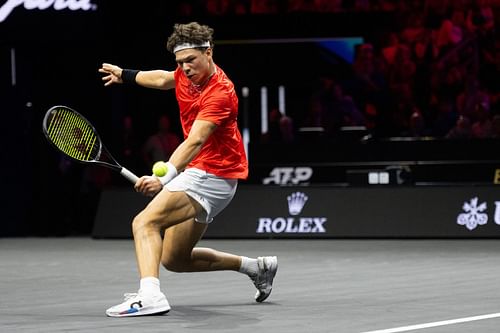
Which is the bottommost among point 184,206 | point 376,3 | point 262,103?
point 184,206

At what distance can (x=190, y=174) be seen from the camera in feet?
28.6

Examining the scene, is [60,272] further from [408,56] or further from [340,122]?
[408,56]

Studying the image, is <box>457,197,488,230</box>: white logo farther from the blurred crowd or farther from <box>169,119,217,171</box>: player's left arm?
<box>169,119,217,171</box>: player's left arm

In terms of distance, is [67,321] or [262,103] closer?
[67,321]

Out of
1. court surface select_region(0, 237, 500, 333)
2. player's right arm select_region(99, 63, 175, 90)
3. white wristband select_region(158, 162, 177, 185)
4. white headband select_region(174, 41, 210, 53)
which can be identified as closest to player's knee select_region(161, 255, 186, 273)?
court surface select_region(0, 237, 500, 333)

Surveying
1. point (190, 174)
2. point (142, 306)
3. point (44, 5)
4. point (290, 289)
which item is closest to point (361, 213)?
point (44, 5)

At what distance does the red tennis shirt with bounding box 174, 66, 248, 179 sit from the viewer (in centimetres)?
861

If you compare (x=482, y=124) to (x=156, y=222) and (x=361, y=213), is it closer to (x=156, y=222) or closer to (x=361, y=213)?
(x=361, y=213)

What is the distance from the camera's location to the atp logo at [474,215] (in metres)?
15.9

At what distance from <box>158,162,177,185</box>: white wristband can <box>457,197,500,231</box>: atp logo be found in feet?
27.8

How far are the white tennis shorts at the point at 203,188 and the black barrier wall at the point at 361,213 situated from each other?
7704 mm

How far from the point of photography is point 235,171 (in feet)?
28.9

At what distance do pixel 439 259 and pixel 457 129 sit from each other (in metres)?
5.00

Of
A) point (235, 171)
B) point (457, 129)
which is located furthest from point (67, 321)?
point (457, 129)
